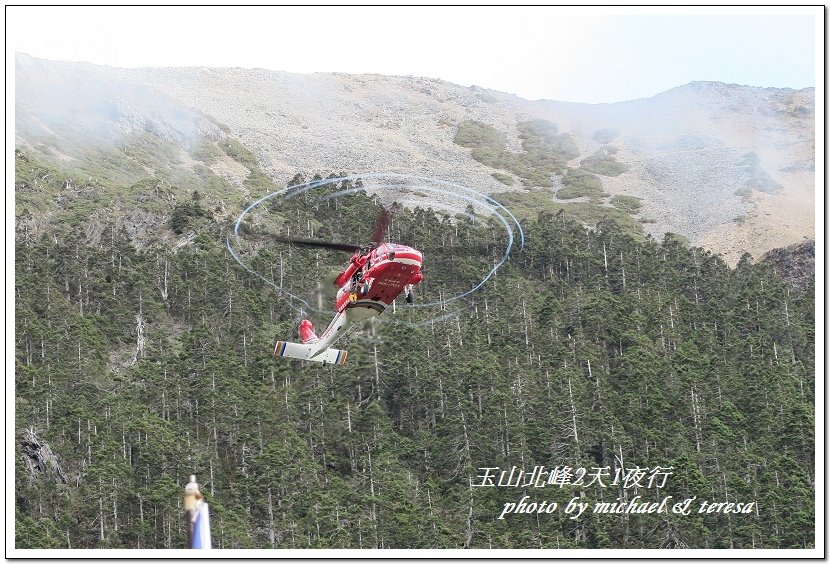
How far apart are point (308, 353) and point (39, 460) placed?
41.7 m

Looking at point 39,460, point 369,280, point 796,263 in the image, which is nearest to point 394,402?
point 39,460

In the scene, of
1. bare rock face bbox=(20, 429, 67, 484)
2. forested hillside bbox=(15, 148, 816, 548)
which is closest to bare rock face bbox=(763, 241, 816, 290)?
forested hillside bbox=(15, 148, 816, 548)

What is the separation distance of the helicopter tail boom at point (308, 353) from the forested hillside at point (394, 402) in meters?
30.2

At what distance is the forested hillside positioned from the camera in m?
Result: 91.5

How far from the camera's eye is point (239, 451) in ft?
330

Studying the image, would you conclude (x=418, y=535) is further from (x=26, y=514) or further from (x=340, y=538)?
(x=26, y=514)

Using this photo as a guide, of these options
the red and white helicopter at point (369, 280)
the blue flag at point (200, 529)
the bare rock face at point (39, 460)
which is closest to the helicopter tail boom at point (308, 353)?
the red and white helicopter at point (369, 280)

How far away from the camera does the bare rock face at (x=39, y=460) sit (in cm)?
9312

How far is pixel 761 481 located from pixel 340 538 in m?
36.3

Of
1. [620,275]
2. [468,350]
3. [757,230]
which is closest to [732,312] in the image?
[620,275]

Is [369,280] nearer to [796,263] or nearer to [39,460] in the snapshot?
[39,460]

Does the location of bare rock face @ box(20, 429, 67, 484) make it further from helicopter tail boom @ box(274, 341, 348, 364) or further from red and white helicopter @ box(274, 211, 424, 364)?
red and white helicopter @ box(274, 211, 424, 364)

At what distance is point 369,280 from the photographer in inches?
2029

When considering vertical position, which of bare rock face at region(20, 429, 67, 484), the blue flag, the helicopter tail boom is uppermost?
the helicopter tail boom
